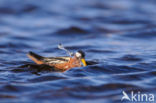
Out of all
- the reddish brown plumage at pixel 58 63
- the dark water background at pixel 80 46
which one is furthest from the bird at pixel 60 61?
the dark water background at pixel 80 46

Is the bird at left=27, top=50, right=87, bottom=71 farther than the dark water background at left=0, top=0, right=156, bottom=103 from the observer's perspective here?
Yes

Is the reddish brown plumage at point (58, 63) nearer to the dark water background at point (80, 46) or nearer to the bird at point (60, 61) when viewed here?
the bird at point (60, 61)

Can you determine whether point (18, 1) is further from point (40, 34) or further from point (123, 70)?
point (123, 70)

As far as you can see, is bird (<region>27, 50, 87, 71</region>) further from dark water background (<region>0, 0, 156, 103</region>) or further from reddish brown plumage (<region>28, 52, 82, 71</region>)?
dark water background (<region>0, 0, 156, 103</region>)

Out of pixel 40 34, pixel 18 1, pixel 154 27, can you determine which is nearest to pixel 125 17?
pixel 154 27

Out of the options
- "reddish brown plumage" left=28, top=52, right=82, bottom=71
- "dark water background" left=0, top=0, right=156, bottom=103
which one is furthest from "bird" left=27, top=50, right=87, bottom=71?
"dark water background" left=0, top=0, right=156, bottom=103

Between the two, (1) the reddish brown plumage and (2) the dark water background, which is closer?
(2) the dark water background

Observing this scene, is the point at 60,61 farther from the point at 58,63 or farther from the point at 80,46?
the point at 80,46
